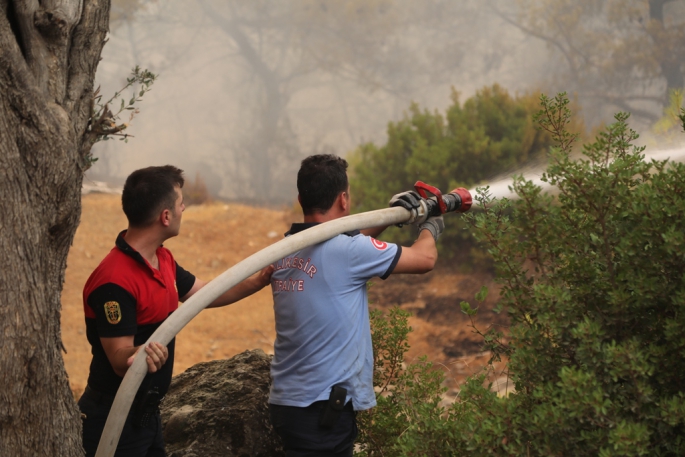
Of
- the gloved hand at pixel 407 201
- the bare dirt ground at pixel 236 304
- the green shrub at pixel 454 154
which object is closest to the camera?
the gloved hand at pixel 407 201

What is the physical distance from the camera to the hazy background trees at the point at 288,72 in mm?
25547

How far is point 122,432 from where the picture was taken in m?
2.83

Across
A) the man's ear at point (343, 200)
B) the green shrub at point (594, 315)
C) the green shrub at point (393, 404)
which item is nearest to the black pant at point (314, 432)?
the green shrub at point (594, 315)

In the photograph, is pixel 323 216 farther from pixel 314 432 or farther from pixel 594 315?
pixel 594 315

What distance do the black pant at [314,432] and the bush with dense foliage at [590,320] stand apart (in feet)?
0.91

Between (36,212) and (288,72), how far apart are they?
24.6 meters

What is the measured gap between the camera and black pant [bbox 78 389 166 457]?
9.37 feet

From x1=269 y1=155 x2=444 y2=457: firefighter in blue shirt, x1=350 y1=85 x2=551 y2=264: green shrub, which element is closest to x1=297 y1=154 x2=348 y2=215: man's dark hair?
x1=269 y1=155 x2=444 y2=457: firefighter in blue shirt

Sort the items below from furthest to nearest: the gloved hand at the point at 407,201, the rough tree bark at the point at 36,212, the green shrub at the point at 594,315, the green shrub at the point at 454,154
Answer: the green shrub at the point at 454,154 < the gloved hand at the point at 407,201 < the rough tree bark at the point at 36,212 < the green shrub at the point at 594,315

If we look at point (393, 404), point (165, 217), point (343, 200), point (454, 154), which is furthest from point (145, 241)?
point (454, 154)

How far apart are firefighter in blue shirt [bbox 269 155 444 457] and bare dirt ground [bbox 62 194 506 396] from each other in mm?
5217

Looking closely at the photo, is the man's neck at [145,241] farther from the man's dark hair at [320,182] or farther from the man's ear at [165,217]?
the man's dark hair at [320,182]

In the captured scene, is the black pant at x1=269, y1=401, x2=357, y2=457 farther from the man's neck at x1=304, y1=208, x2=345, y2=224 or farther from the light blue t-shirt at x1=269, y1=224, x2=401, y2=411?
the man's neck at x1=304, y1=208, x2=345, y2=224

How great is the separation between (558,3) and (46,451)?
22369 mm
